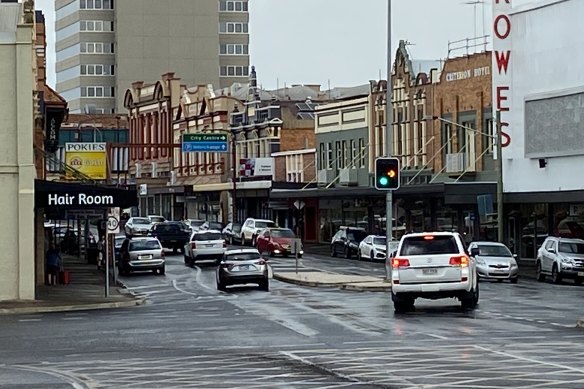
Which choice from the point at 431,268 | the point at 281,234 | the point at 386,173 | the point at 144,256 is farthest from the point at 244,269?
the point at 281,234

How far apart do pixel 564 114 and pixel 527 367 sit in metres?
43.2

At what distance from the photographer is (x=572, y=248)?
50000 millimetres

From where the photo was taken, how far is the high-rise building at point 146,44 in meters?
154

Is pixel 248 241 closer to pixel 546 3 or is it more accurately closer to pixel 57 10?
pixel 546 3

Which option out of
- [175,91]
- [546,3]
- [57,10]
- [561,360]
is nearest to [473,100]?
[546,3]

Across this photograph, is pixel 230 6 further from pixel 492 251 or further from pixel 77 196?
pixel 77 196

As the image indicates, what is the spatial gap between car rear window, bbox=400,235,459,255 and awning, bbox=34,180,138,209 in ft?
42.6

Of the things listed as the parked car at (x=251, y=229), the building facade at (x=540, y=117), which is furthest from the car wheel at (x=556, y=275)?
the parked car at (x=251, y=229)

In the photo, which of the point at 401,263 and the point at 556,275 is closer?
the point at 401,263

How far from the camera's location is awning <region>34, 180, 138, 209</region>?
40812 millimetres

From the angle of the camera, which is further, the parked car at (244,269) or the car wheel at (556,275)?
the car wheel at (556,275)

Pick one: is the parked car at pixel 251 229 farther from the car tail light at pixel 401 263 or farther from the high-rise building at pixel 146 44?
the high-rise building at pixel 146 44

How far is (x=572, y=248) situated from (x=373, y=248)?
17.8 metres

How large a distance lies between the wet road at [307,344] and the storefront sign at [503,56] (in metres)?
25.7
